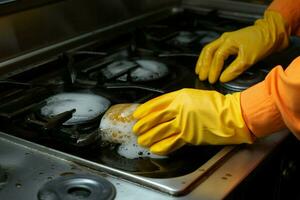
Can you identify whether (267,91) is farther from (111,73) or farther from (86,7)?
(86,7)

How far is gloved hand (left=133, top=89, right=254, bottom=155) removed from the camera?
2.96 ft

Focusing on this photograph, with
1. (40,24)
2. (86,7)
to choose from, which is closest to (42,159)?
(40,24)

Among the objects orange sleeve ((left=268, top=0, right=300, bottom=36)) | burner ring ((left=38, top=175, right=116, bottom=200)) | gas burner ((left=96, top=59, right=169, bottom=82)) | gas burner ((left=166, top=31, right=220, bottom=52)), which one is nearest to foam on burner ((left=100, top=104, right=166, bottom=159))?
burner ring ((left=38, top=175, right=116, bottom=200))

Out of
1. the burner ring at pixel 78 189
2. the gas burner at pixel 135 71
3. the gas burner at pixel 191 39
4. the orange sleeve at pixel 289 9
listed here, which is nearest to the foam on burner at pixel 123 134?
the burner ring at pixel 78 189

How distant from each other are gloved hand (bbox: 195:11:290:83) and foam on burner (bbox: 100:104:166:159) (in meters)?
0.31

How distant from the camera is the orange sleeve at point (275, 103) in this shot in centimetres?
86

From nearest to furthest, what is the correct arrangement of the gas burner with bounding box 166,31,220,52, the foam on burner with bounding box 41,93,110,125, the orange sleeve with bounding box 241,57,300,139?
the orange sleeve with bounding box 241,57,300,139 < the foam on burner with bounding box 41,93,110,125 < the gas burner with bounding box 166,31,220,52

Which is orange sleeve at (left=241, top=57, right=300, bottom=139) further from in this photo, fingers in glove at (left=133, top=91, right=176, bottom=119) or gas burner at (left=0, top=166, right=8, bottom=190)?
gas burner at (left=0, top=166, right=8, bottom=190)

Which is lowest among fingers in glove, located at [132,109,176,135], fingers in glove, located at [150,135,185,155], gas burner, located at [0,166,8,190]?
fingers in glove, located at [150,135,185,155]

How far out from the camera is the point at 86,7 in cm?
143

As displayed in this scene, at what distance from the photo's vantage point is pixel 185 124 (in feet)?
2.96

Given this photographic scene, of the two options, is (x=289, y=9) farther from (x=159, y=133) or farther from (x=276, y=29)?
(x=159, y=133)

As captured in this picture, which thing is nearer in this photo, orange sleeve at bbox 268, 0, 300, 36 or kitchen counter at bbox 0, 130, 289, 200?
kitchen counter at bbox 0, 130, 289, 200

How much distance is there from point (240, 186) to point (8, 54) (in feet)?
2.18
